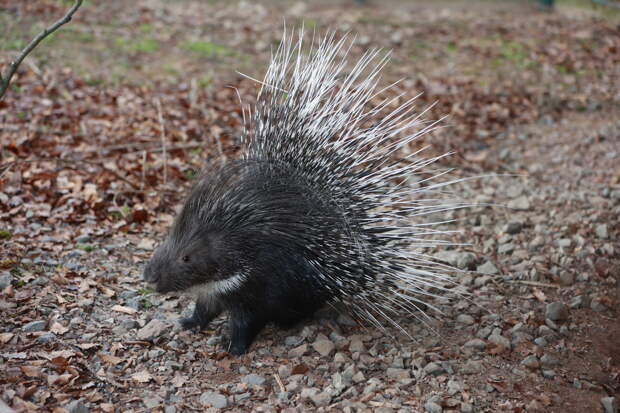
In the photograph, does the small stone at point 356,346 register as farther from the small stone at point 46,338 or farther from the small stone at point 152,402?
the small stone at point 46,338

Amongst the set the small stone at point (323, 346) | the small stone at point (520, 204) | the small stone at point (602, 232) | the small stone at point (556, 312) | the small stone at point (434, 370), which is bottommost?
the small stone at point (323, 346)

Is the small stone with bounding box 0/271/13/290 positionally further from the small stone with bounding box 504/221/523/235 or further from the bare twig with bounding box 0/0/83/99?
the small stone with bounding box 504/221/523/235

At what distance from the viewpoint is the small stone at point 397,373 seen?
328 cm

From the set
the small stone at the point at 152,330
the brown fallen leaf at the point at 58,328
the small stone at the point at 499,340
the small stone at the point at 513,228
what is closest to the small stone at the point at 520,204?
the small stone at the point at 513,228

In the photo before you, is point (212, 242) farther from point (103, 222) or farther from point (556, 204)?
point (556, 204)

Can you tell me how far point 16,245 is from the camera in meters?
4.00

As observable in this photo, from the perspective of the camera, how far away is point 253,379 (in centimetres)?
320

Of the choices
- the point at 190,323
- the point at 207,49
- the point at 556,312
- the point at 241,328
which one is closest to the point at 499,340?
the point at 556,312

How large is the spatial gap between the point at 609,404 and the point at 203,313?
2.16 m

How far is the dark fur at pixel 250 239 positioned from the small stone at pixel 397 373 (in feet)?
1.85

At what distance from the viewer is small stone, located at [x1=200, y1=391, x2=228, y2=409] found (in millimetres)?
2994

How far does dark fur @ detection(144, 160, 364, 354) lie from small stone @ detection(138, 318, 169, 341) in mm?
281

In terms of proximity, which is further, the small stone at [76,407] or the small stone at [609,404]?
the small stone at [609,404]

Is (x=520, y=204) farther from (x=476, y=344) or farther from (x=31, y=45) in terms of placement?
Answer: (x=31, y=45)
